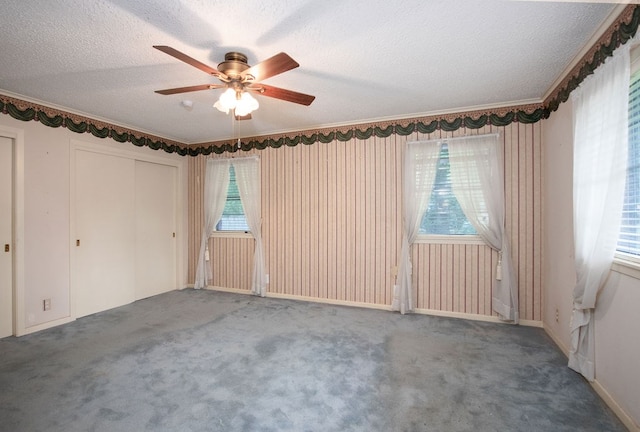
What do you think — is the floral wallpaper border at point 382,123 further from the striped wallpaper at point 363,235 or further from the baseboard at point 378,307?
the baseboard at point 378,307

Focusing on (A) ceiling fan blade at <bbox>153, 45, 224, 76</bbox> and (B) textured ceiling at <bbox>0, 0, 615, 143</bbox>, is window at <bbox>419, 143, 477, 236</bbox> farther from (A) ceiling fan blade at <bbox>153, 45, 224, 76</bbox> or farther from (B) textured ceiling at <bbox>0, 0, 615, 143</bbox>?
(A) ceiling fan blade at <bbox>153, 45, 224, 76</bbox>

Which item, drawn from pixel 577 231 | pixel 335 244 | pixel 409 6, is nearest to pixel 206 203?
pixel 335 244

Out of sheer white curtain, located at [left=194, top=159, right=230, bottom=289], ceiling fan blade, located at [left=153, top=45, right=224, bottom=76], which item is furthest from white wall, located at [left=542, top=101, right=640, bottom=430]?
sheer white curtain, located at [left=194, top=159, right=230, bottom=289]

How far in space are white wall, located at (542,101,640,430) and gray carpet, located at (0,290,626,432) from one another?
0.15 meters

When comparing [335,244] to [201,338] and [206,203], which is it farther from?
[206,203]

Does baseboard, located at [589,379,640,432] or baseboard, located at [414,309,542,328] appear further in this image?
baseboard, located at [414,309,542,328]

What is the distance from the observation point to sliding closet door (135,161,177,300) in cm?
431

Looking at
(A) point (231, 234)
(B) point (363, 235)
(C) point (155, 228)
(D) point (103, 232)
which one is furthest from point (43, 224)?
(B) point (363, 235)

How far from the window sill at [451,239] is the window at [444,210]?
42 mm

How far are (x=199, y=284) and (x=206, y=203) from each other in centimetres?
136

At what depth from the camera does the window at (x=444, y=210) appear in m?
3.46

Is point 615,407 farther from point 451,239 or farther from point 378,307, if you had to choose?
point 378,307

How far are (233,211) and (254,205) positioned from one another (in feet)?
1.67

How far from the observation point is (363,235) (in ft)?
12.7
